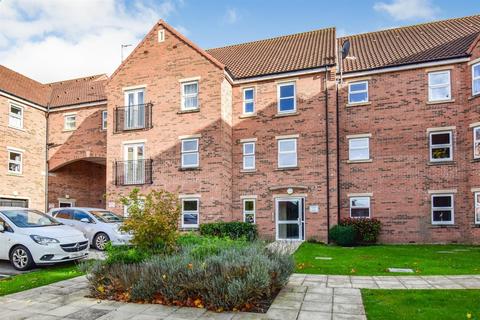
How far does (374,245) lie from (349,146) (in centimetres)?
456

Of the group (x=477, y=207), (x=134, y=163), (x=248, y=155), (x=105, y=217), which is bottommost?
(x=105, y=217)

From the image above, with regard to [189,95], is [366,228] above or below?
below

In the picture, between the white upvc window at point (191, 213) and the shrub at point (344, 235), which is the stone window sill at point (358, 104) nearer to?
the shrub at point (344, 235)

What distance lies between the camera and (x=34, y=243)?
32.3 ft

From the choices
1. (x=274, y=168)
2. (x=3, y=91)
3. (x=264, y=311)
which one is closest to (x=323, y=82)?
(x=274, y=168)

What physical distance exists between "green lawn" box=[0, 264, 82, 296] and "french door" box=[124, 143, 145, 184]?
9.18 m

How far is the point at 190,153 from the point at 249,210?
395cm

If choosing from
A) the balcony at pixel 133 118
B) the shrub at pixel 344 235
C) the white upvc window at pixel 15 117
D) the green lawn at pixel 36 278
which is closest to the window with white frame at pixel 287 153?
the shrub at pixel 344 235

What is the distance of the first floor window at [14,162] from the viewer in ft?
68.5

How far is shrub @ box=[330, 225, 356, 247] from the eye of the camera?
16.3 m

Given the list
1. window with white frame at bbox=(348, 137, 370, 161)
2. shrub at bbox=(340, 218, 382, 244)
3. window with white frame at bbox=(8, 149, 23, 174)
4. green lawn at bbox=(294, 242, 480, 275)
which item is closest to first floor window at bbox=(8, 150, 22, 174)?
window with white frame at bbox=(8, 149, 23, 174)

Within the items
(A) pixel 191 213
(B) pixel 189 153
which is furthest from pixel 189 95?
(A) pixel 191 213

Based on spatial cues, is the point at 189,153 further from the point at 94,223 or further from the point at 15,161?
the point at 15,161

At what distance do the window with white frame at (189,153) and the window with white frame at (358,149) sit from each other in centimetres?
724
